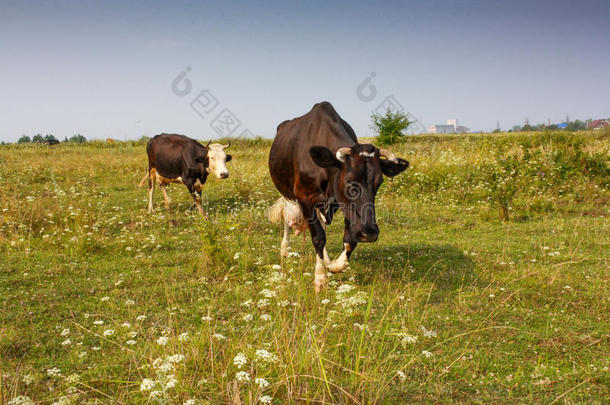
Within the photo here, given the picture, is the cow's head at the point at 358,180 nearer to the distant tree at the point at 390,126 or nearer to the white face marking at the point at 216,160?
the white face marking at the point at 216,160

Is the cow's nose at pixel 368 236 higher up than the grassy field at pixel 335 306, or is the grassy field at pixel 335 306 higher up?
the cow's nose at pixel 368 236

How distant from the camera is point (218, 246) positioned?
6109 millimetres

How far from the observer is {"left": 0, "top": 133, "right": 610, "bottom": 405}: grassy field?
9.80 feet

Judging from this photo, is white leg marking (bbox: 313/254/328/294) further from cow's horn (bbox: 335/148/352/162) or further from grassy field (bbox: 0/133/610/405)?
cow's horn (bbox: 335/148/352/162)

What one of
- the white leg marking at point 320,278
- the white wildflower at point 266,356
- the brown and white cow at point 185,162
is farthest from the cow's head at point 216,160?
the white wildflower at point 266,356

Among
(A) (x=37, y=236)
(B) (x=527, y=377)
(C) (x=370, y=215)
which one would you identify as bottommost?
(B) (x=527, y=377)

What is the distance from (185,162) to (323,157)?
699 cm

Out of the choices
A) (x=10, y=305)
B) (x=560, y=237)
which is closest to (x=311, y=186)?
(x=10, y=305)

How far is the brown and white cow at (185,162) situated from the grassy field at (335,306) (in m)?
0.82

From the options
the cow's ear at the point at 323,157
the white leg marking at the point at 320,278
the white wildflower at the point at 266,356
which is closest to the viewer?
the white wildflower at the point at 266,356

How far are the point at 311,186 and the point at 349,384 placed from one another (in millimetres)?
3109

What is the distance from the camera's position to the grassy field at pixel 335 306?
2986mm

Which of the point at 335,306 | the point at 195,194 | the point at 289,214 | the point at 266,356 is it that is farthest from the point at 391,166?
the point at 195,194

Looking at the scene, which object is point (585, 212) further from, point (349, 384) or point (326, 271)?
point (349, 384)
